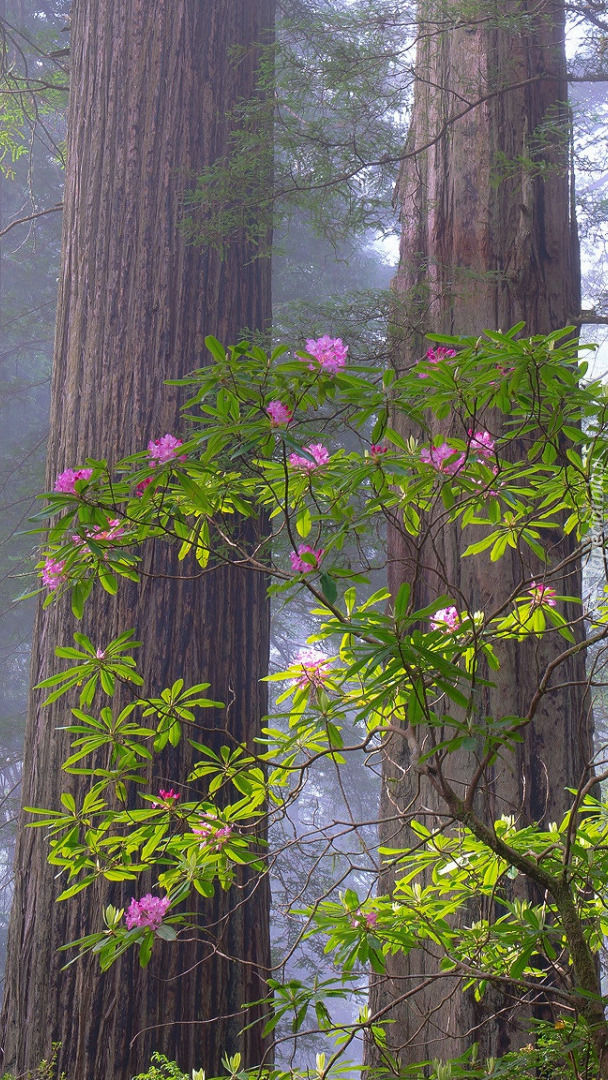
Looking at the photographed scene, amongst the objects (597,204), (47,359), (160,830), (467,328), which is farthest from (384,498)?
(47,359)

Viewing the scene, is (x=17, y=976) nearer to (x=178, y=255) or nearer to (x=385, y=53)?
(x=178, y=255)

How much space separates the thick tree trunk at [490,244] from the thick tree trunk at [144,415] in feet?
1.76

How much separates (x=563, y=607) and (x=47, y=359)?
479 inches

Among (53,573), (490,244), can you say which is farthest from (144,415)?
(490,244)

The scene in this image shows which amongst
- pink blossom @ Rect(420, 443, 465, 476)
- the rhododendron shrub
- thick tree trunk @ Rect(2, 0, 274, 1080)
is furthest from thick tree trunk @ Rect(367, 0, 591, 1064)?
pink blossom @ Rect(420, 443, 465, 476)

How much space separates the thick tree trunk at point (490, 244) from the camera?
2565mm

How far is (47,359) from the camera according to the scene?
13.4 m

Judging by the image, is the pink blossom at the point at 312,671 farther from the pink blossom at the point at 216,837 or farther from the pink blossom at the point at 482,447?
the pink blossom at the point at 482,447

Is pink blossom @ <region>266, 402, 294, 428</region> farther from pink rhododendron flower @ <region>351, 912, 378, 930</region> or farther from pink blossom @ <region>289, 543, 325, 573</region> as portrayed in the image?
pink rhododendron flower @ <region>351, 912, 378, 930</region>

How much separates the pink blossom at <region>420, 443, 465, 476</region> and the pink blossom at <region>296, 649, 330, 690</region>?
0.40 metres

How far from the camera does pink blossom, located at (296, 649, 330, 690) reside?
1500 mm

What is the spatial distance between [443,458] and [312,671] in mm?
435

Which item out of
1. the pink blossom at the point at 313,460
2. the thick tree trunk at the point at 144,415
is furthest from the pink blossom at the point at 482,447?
the thick tree trunk at the point at 144,415

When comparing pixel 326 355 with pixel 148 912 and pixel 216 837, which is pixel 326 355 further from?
pixel 148 912
